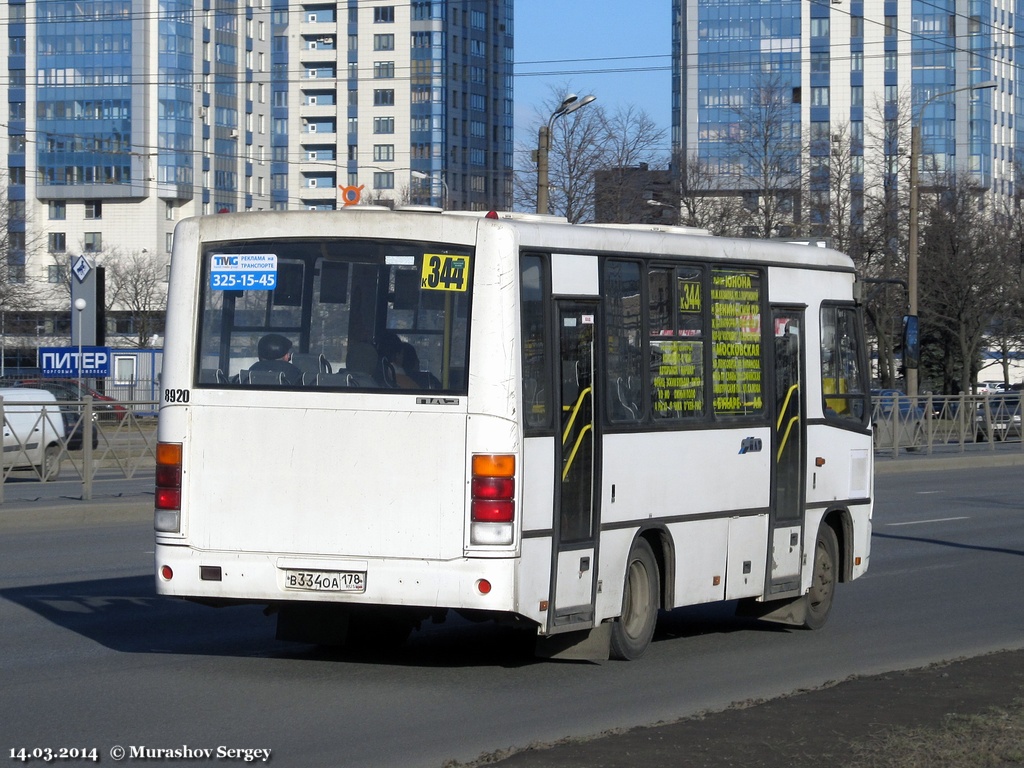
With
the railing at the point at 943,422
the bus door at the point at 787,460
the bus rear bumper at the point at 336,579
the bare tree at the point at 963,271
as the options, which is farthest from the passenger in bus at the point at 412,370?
the bare tree at the point at 963,271

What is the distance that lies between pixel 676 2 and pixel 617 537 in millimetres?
122996

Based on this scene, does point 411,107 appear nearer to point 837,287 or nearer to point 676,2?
point 676,2

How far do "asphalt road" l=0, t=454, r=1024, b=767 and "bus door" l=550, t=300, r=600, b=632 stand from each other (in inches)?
20.6

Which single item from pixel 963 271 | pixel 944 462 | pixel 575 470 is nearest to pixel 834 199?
pixel 963 271

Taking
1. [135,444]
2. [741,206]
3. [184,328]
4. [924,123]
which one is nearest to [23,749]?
[184,328]

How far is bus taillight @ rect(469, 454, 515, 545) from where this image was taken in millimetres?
8273

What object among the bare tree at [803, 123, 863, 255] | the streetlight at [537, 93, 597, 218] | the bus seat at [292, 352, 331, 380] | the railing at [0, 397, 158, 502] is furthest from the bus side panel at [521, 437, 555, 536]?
the bare tree at [803, 123, 863, 255]

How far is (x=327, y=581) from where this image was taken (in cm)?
849

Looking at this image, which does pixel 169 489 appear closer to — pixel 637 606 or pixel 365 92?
pixel 637 606

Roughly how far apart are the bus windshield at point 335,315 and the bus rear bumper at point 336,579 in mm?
973

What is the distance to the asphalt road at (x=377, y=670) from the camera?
732 centimetres

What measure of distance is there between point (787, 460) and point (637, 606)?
193 cm

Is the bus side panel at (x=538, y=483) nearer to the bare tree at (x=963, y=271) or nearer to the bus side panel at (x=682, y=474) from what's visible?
the bus side panel at (x=682, y=474)

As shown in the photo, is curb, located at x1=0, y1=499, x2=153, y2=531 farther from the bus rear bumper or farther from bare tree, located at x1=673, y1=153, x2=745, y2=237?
bare tree, located at x1=673, y1=153, x2=745, y2=237
